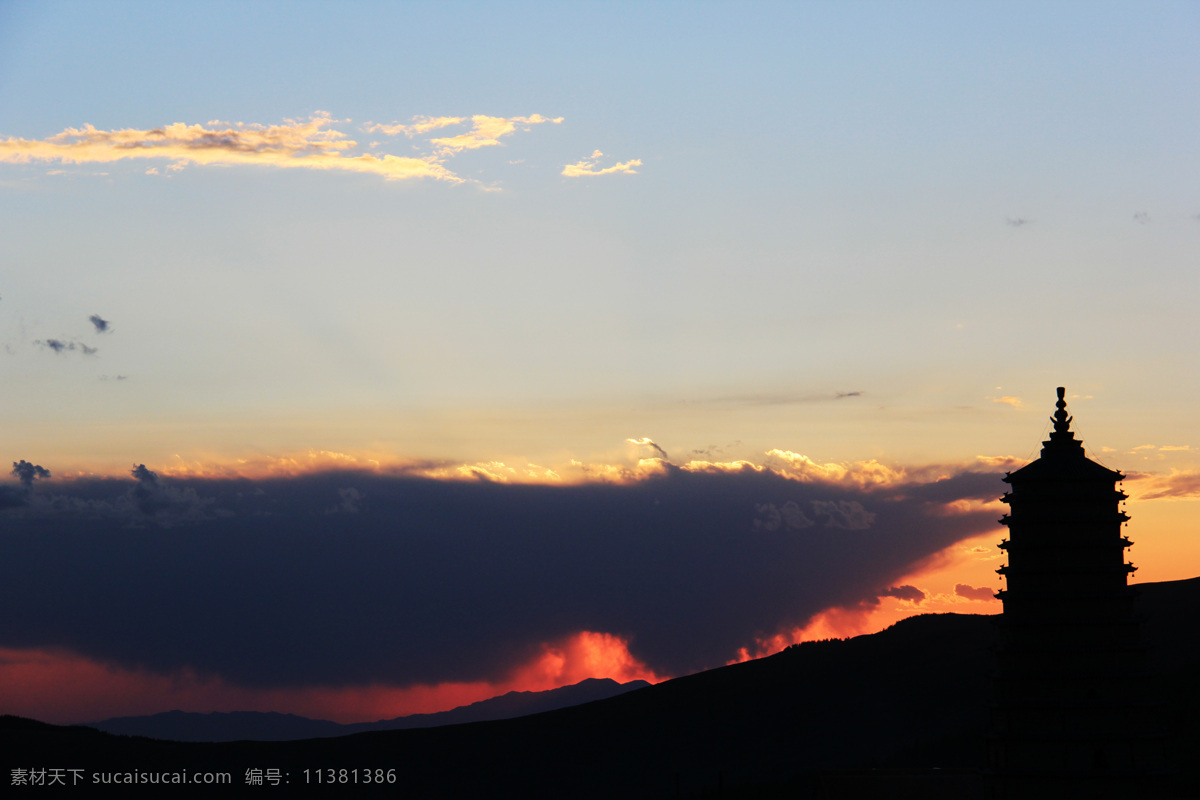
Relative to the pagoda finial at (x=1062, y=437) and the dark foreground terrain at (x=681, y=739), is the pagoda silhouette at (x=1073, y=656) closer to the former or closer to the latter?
the pagoda finial at (x=1062, y=437)

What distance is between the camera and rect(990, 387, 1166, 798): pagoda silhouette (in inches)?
1468

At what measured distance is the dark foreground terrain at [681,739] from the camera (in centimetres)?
9762

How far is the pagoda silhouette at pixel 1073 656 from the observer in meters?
37.3

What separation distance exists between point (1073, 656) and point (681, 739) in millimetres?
78966

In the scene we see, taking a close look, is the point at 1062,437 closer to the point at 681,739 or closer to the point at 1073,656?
the point at 1073,656

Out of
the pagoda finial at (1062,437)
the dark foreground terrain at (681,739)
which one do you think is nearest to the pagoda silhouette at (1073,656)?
the pagoda finial at (1062,437)

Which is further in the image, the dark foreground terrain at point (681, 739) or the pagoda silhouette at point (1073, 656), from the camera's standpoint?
the dark foreground terrain at point (681, 739)

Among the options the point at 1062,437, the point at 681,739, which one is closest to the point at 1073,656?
the point at 1062,437

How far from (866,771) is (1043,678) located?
17.5 metres

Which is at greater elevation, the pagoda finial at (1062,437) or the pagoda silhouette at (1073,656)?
the pagoda finial at (1062,437)

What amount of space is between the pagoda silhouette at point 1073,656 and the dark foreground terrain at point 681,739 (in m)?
48.7

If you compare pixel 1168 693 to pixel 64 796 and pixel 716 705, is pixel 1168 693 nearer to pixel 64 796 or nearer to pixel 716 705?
pixel 716 705

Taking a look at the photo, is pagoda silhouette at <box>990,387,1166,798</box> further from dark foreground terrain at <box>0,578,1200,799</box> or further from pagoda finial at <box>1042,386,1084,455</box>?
dark foreground terrain at <box>0,578,1200,799</box>

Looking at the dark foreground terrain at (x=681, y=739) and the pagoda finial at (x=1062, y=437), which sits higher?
the pagoda finial at (x=1062, y=437)
